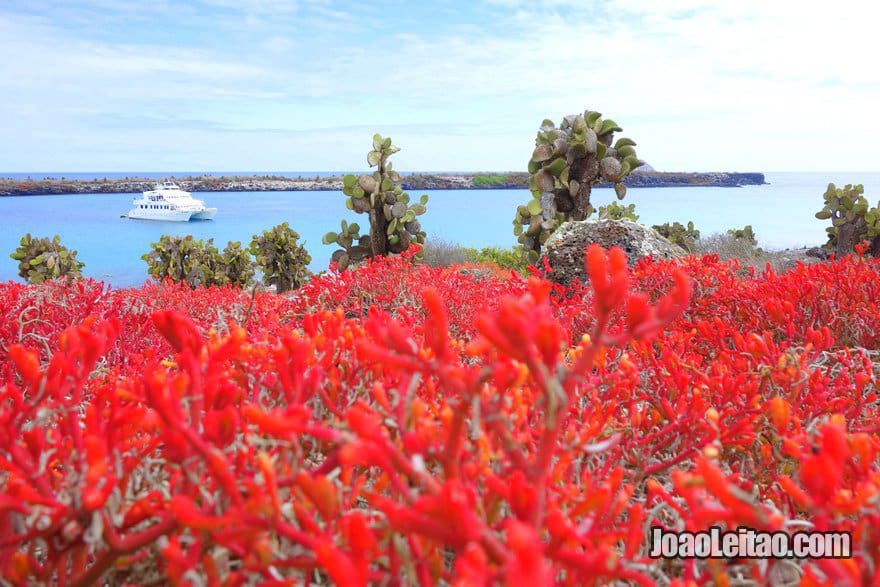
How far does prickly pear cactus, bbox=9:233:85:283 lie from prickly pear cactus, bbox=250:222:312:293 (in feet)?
11.2

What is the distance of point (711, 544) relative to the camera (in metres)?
0.99

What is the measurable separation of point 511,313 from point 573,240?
5727mm

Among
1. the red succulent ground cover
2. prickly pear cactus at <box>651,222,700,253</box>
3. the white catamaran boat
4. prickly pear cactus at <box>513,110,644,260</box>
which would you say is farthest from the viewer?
the white catamaran boat

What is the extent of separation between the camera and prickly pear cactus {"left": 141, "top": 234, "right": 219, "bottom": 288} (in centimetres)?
1236

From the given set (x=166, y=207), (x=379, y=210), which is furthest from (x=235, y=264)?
(x=166, y=207)

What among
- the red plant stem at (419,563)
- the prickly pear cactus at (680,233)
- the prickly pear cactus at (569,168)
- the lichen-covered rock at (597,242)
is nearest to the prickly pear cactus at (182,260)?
the prickly pear cactus at (569,168)

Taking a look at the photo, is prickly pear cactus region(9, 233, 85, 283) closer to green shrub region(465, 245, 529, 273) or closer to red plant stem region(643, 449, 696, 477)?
green shrub region(465, 245, 529, 273)

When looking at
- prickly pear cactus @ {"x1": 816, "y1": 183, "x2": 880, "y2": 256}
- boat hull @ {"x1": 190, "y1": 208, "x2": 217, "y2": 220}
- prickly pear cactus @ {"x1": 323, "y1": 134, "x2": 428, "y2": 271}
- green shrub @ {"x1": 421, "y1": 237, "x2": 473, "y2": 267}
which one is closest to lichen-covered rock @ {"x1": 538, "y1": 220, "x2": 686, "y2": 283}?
prickly pear cactus @ {"x1": 323, "y1": 134, "x2": 428, "y2": 271}

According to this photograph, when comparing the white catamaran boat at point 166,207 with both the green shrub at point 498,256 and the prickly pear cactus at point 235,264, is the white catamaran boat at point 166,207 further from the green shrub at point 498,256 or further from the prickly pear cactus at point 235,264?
the prickly pear cactus at point 235,264

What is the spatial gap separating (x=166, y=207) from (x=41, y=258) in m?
44.7

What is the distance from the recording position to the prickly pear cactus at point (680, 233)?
16.4m

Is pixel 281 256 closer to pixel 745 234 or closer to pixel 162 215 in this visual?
pixel 745 234


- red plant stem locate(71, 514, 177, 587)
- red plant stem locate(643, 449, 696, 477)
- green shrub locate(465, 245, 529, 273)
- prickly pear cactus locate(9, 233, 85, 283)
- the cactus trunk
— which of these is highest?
the cactus trunk

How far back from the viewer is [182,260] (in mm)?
12562
